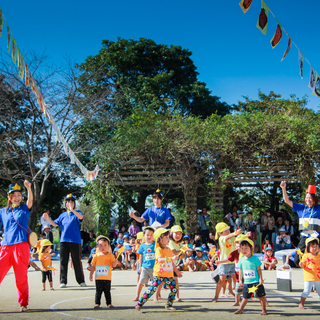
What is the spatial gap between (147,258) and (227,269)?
127 centimetres

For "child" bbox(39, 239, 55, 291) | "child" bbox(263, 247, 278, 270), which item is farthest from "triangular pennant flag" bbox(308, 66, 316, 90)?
"child" bbox(263, 247, 278, 270)

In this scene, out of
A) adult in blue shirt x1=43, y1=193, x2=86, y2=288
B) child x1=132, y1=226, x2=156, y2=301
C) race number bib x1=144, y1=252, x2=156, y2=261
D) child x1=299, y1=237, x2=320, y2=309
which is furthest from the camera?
adult in blue shirt x1=43, y1=193, x2=86, y2=288

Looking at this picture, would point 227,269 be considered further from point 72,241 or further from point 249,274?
point 72,241

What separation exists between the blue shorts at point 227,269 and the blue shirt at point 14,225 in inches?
116

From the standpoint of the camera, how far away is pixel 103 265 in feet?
17.5

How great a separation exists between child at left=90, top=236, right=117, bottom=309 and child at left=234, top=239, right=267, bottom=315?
179cm

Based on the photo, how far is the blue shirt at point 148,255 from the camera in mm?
5891

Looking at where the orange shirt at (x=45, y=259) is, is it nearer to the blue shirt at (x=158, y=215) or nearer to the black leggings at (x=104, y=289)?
the blue shirt at (x=158, y=215)

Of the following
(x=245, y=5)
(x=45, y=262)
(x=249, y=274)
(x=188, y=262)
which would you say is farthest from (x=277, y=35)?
(x=188, y=262)

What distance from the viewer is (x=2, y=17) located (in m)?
5.28

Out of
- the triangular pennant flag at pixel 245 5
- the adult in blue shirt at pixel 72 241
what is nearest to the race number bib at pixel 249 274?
the adult in blue shirt at pixel 72 241

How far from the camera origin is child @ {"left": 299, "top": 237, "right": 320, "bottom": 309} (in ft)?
16.7

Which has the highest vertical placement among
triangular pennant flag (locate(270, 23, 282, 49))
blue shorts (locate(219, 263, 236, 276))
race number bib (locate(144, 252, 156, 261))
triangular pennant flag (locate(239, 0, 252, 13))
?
triangular pennant flag (locate(239, 0, 252, 13))

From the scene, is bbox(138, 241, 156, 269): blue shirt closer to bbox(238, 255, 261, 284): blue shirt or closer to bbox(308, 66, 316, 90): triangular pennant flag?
bbox(238, 255, 261, 284): blue shirt
